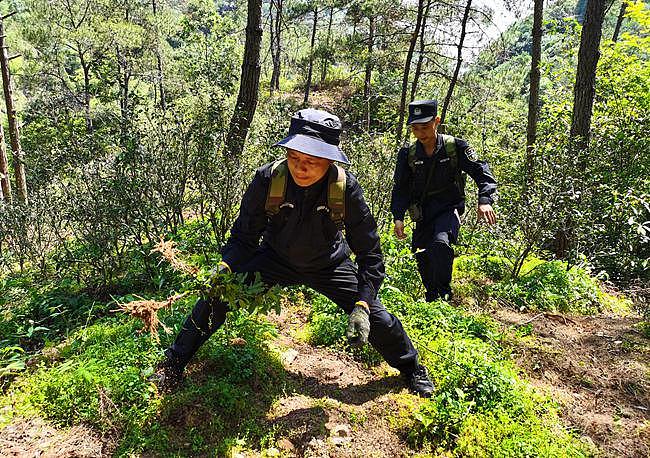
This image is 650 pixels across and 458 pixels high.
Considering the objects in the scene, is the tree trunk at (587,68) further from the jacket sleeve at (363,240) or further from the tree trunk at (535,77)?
the jacket sleeve at (363,240)

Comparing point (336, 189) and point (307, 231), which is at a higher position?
point (336, 189)

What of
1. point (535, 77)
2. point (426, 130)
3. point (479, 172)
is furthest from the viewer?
point (535, 77)

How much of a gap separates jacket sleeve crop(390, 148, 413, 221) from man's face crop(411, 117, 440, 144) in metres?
0.26

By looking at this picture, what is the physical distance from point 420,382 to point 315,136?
2.04m

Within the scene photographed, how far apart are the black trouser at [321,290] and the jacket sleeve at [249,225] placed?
0.29ft

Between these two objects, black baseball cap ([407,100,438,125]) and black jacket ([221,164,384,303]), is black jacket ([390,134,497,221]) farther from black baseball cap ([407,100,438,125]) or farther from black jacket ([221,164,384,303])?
black jacket ([221,164,384,303])

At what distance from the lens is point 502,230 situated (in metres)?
5.87

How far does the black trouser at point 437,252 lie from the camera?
4328mm

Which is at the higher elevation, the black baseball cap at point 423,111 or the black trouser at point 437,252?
the black baseball cap at point 423,111

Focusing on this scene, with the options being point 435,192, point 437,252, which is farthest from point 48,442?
point 435,192

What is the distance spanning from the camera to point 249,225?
121 inches

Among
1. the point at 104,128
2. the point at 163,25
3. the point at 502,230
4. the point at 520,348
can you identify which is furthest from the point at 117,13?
the point at 520,348

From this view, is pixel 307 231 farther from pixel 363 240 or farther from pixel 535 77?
pixel 535 77

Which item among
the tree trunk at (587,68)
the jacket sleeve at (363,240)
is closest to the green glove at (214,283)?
the jacket sleeve at (363,240)
